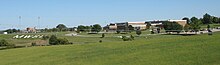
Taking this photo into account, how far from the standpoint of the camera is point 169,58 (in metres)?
19.6

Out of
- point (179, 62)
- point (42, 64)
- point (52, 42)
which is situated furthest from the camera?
point (52, 42)

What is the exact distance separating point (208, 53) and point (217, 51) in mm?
595

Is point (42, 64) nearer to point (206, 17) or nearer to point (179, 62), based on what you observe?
point (179, 62)

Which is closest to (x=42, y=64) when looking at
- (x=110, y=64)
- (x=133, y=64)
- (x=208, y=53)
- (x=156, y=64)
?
(x=110, y=64)

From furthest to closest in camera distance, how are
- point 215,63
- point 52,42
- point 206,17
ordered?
point 206,17, point 52,42, point 215,63

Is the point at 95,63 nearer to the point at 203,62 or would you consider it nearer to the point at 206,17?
the point at 203,62

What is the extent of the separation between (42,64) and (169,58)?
28.0 feet

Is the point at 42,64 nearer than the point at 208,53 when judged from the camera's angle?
No

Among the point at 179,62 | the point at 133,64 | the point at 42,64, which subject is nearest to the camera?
the point at 179,62

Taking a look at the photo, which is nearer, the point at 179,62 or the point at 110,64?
the point at 179,62

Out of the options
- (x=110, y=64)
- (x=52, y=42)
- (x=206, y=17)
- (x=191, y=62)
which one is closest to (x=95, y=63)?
(x=110, y=64)

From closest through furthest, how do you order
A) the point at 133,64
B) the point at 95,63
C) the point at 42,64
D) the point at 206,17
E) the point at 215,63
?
the point at 215,63
the point at 133,64
the point at 95,63
the point at 42,64
the point at 206,17

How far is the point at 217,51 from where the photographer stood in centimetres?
2006

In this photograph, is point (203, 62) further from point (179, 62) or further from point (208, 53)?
point (208, 53)
